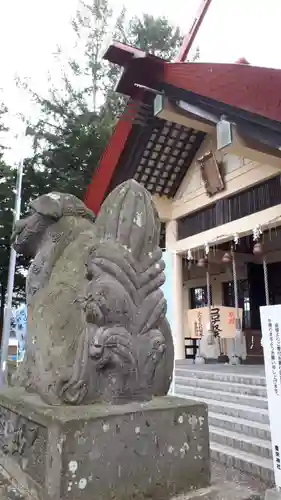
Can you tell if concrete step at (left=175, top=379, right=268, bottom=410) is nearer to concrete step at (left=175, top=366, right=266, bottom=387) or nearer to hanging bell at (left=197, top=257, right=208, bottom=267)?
concrete step at (left=175, top=366, right=266, bottom=387)

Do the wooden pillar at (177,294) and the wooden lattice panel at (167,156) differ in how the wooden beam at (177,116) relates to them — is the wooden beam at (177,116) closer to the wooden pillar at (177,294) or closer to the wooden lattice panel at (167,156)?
the wooden lattice panel at (167,156)

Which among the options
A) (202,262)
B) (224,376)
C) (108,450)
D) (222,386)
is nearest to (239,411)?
(222,386)

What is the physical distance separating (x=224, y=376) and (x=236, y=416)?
144cm

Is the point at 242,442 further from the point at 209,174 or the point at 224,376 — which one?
the point at 209,174

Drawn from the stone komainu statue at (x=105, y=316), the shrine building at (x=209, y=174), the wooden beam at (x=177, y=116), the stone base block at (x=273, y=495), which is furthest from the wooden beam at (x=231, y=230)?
the stone komainu statue at (x=105, y=316)

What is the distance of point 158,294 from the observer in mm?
2084

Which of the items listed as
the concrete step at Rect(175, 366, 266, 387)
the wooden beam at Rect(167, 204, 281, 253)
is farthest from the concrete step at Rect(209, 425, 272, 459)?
the wooden beam at Rect(167, 204, 281, 253)

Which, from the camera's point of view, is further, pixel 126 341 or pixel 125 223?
pixel 125 223

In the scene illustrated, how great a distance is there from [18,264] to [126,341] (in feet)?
38.9

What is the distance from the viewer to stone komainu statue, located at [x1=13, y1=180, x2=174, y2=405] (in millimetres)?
1836

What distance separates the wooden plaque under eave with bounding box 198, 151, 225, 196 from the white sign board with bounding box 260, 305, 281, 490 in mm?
5573

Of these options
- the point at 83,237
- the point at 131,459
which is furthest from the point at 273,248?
the point at 131,459

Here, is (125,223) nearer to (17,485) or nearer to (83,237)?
(83,237)

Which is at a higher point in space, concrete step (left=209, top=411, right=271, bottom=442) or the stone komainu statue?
the stone komainu statue
